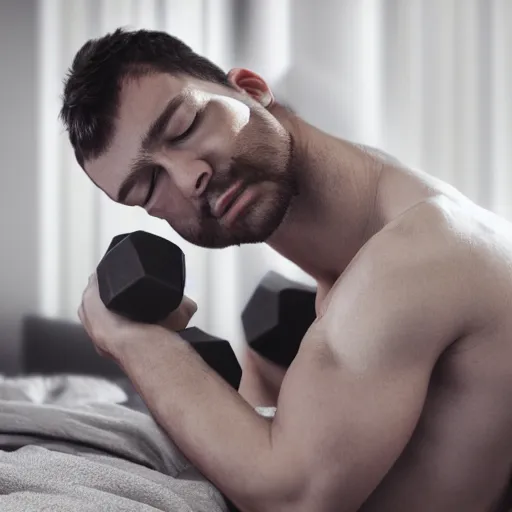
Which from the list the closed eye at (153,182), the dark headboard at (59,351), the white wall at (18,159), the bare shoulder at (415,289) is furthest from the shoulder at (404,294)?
the white wall at (18,159)

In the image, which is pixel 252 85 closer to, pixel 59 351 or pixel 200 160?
pixel 200 160

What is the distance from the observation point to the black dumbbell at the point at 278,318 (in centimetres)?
128

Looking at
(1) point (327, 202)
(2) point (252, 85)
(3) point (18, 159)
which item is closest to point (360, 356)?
(1) point (327, 202)

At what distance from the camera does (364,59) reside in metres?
2.01

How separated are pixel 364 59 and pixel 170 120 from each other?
1.05m

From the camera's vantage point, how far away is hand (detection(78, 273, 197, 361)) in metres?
0.98

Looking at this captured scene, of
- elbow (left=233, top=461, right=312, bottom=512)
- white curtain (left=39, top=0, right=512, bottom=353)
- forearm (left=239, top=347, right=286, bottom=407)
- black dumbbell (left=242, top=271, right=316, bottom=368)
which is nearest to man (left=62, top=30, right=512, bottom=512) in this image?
elbow (left=233, top=461, right=312, bottom=512)

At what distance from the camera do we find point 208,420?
0.85 m

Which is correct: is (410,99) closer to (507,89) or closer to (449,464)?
(507,89)

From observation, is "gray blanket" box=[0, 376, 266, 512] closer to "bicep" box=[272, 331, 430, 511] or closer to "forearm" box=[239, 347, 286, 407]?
"bicep" box=[272, 331, 430, 511]

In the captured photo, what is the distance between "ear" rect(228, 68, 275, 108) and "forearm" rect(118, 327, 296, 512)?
510mm

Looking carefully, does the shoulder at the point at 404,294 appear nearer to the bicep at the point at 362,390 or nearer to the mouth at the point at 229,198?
the bicep at the point at 362,390

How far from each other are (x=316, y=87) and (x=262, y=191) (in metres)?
0.99

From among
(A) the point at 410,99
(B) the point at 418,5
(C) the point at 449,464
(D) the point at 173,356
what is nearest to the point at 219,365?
(D) the point at 173,356
